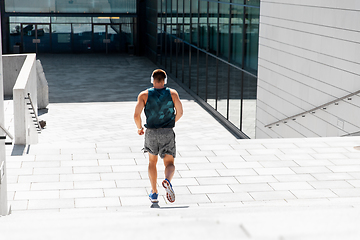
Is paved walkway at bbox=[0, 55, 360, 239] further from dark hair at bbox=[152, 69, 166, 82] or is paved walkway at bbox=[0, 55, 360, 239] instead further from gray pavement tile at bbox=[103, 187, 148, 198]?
dark hair at bbox=[152, 69, 166, 82]

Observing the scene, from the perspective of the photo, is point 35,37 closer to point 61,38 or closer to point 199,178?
point 61,38

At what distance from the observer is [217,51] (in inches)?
762

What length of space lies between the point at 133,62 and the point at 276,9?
2160 centimetres

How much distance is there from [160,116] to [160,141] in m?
0.33

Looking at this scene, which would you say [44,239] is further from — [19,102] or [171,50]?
[171,50]

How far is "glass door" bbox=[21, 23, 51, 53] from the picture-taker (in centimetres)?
3709

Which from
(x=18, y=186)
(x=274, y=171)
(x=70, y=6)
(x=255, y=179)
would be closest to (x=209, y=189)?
(x=255, y=179)

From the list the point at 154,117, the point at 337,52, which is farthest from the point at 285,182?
the point at 337,52

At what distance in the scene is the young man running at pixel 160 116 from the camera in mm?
5902

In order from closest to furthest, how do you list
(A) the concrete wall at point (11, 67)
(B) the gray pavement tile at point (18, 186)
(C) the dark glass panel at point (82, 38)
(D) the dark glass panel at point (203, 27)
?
(B) the gray pavement tile at point (18, 186) → (A) the concrete wall at point (11, 67) → (D) the dark glass panel at point (203, 27) → (C) the dark glass panel at point (82, 38)

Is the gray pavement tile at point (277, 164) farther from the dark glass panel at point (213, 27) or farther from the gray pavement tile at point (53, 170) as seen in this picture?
the dark glass panel at point (213, 27)

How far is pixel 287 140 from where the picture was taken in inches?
392

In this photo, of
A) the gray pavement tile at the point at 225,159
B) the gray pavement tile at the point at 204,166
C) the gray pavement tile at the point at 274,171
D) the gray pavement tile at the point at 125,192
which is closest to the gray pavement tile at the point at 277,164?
the gray pavement tile at the point at 274,171

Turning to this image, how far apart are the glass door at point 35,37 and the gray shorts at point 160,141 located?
Answer: 109ft
